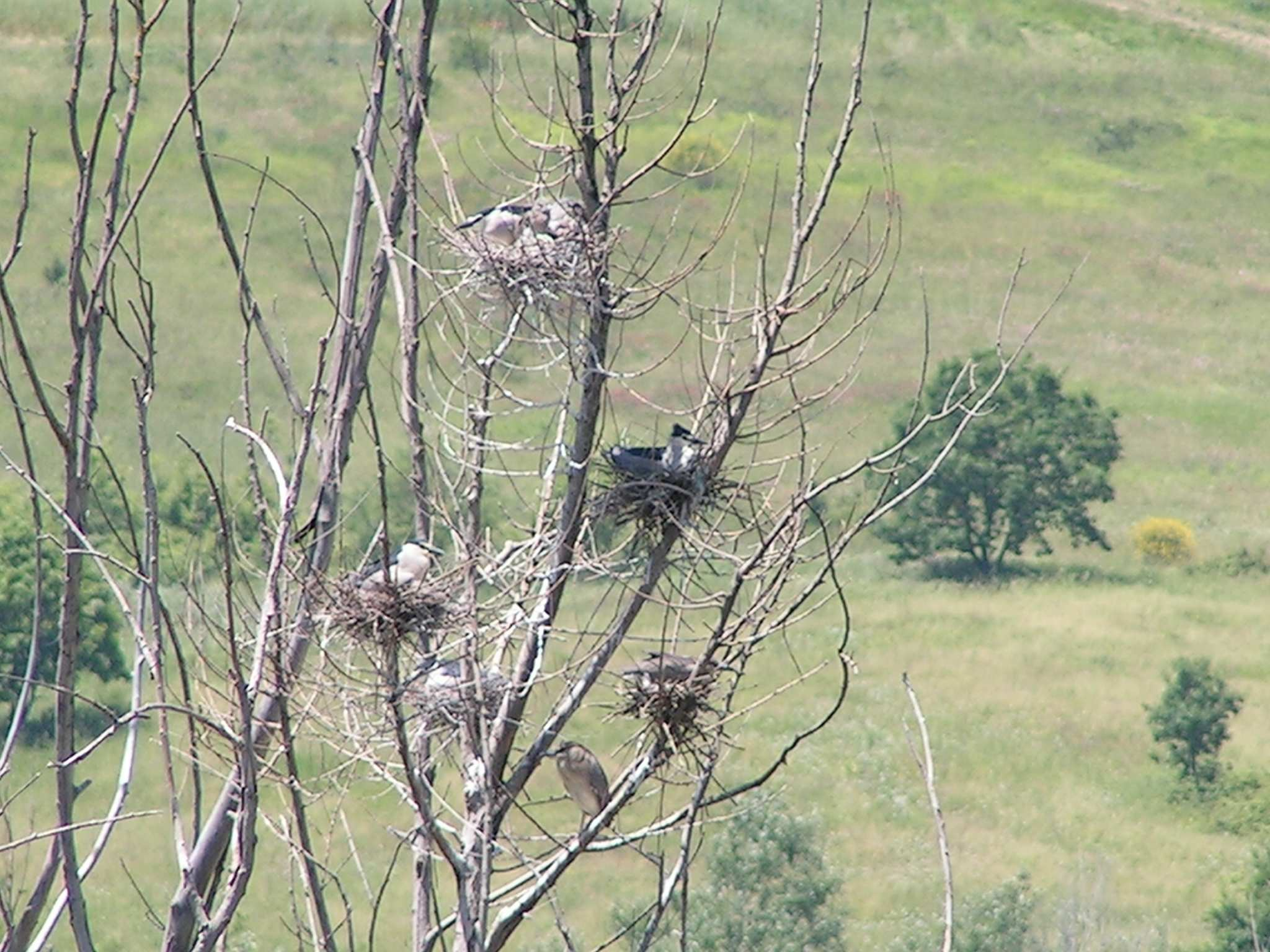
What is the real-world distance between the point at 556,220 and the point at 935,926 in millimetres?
27640

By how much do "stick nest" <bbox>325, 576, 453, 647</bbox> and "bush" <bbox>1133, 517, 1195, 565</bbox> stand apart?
46230 millimetres

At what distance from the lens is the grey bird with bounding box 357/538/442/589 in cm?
435

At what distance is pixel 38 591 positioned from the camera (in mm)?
3643

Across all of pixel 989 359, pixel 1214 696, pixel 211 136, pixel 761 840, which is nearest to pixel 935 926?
pixel 761 840

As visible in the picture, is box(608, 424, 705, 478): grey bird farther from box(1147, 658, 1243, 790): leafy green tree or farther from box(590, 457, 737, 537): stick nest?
box(1147, 658, 1243, 790): leafy green tree

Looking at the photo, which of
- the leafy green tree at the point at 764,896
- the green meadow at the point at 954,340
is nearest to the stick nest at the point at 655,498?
the green meadow at the point at 954,340

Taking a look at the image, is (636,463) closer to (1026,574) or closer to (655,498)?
(655,498)

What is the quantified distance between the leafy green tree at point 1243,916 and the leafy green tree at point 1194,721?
800 centimetres

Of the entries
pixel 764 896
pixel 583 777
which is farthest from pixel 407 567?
pixel 764 896

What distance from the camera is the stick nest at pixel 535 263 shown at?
4.06 metres

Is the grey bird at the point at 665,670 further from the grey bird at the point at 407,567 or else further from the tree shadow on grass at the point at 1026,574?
the tree shadow on grass at the point at 1026,574

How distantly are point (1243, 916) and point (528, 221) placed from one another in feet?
80.0

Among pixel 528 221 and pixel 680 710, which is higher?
pixel 528 221

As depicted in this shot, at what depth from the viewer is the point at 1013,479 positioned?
49.5 m
